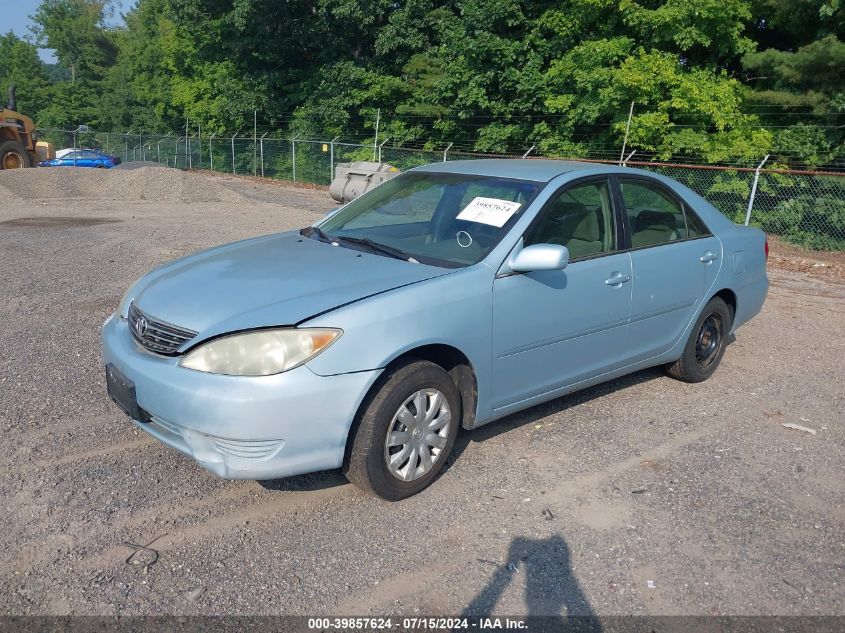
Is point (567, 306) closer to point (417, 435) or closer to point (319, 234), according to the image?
point (417, 435)

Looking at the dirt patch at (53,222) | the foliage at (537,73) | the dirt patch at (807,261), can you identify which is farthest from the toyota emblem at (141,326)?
the foliage at (537,73)

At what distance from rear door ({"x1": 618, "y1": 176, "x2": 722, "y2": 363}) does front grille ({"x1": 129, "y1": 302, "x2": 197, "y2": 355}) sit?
278 cm

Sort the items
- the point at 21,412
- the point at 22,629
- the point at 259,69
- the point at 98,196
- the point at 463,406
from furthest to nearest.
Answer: the point at 259,69, the point at 98,196, the point at 21,412, the point at 463,406, the point at 22,629

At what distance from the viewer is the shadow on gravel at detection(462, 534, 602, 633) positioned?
2.93m

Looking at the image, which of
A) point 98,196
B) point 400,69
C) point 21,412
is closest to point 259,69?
point 400,69

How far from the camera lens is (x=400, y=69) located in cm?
2986

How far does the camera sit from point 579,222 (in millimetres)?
4590

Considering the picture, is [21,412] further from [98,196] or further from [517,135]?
[517,135]

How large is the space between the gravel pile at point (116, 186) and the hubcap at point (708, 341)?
1641 cm

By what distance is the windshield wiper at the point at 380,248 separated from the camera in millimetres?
4148

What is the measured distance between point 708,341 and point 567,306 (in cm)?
197

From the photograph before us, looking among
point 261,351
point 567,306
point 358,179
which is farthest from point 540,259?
point 358,179

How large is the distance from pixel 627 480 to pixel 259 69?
3468cm

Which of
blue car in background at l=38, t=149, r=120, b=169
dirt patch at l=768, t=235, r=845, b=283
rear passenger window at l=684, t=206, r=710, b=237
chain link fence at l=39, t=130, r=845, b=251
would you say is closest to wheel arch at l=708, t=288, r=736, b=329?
rear passenger window at l=684, t=206, r=710, b=237
